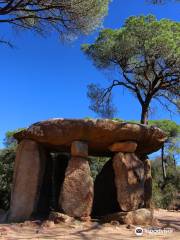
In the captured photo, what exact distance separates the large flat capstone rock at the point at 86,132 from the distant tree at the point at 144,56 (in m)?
5.50

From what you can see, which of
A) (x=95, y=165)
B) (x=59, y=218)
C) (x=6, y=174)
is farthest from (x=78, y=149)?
(x=95, y=165)

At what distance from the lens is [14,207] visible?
8273mm

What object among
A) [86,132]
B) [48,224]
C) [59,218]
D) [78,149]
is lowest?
[48,224]

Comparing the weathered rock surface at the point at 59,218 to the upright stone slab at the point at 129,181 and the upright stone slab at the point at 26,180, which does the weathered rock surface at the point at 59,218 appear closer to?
the upright stone slab at the point at 26,180

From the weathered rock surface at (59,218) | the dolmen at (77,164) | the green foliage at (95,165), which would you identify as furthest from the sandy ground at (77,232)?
the green foliage at (95,165)

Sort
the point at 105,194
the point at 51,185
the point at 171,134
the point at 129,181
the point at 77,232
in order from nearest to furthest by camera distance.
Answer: the point at 77,232 < the point at 129,181 < the point at 51,185 < the point at 105,194 < the point at 171,134

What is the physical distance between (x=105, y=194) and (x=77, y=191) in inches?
72.6

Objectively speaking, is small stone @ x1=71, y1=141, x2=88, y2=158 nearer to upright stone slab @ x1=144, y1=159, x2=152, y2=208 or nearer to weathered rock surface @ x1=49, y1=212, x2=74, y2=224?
weathered rock surface @ x1=49, y1=212, x2=74, y2=224

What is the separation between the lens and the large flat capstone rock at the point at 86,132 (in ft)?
26.9

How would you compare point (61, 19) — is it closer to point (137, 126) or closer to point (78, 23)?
point (78, 23)

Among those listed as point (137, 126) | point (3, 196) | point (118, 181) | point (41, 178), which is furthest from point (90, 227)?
point (3, 196)

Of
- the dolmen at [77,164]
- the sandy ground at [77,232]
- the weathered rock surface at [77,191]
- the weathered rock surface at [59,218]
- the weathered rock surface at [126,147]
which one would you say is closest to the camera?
the sandy ground at [77,232]

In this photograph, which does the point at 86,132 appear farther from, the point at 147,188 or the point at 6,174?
the point at 6,174

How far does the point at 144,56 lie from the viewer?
→ 14445mm
